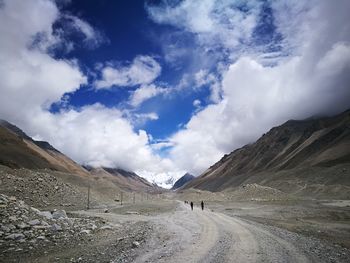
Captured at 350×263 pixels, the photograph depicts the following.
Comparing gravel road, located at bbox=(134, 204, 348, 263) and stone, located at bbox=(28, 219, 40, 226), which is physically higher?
stone, located at bbox=(28, 219, 40, 226)

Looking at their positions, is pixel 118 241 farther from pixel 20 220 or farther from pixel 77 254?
pixel 20 220

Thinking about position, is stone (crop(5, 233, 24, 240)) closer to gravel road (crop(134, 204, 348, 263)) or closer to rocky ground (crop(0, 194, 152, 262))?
rocky ground (crop(0, 194, 152, 262))

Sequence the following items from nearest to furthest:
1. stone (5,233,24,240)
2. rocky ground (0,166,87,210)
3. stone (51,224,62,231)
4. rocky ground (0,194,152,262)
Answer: rocky ground (0,194,152,262) → stone (5,233,24,240) → stone (51,224,62,231) → rocky ground (0,166,87,210)

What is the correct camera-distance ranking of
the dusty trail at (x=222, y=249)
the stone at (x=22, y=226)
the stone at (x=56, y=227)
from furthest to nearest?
1. the stone at (x=56, y=227)
2. the stone at (x=22, y=226)
3. the dusty trail at (x=222, y=249)

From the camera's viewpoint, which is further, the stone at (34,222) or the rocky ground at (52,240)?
the stone at (34,222)

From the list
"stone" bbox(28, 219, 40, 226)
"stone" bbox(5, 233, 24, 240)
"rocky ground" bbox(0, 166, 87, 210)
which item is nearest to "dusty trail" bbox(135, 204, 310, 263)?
"stone" bbox(5, 233, 24, 240)

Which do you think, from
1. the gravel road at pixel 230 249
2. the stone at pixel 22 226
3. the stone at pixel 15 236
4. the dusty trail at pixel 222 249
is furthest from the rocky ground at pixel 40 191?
the dusty trail at pixel 222 249

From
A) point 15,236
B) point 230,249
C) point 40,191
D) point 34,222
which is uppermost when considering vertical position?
point 40,191

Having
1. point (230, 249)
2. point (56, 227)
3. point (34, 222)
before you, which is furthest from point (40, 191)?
point (230, 249)

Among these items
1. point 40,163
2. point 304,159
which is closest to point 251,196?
point 304,159

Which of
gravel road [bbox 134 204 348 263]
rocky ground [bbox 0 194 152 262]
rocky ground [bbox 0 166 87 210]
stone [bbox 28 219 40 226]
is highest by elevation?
rocky ground [bbox 0 166 87 210]

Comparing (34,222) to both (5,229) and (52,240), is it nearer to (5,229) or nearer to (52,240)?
(5,229)

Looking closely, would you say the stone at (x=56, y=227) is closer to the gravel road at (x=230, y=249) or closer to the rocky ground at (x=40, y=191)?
the gravel road at (x=230, y=249)

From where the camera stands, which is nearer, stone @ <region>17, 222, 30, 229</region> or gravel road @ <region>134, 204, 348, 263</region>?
gravel road @ <region>134, 204, 348, 263</region>
